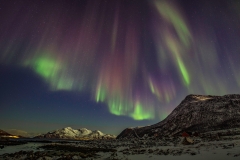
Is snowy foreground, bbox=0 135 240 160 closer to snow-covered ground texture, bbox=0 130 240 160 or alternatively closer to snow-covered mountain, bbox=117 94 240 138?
snow-covered ground texture, bbox=0 130 240 160

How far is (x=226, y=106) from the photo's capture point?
419ft

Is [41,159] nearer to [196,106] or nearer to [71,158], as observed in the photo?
[71,158]

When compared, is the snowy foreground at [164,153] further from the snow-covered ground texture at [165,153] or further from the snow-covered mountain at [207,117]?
the snow-covered mountain at [207,117]

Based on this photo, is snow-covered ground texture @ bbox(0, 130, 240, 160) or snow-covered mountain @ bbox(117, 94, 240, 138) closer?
snow-covered ground texture @ bbox(0, 130, 240, 160)

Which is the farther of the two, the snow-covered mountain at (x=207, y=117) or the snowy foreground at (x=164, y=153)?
the snow-covered mountain at (x=207, y=117)

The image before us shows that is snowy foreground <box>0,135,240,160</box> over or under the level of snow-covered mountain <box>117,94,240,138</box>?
under

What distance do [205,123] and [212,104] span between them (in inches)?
966

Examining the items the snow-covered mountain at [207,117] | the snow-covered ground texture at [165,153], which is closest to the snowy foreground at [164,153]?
the snow-covered ground texture at [165,153]

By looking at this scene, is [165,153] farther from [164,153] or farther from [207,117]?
[207,117]

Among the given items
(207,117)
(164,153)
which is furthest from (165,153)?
(207,117)

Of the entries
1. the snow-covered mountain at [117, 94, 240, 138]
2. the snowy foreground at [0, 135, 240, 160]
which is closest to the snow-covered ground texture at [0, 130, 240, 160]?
the snowy foreground at [0, 135, 240, 160]

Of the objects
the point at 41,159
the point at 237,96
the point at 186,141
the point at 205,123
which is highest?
the point at 237,96

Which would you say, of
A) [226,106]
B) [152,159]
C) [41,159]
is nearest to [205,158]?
[152,159]

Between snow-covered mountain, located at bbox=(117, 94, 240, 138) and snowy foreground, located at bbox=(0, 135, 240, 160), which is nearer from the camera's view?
snowy foreground, located at bbox=(0, 135, 240, 160)
